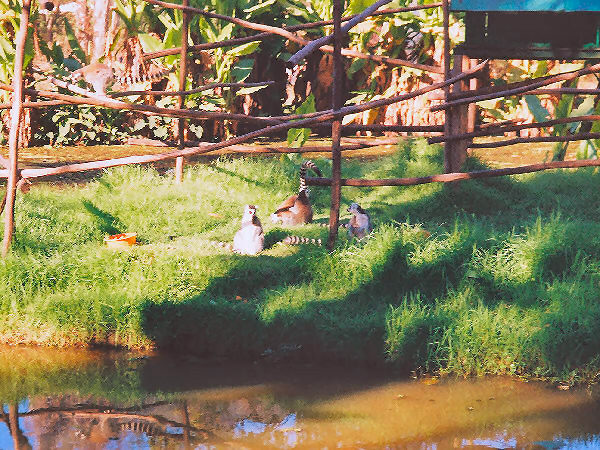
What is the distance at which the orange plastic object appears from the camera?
631 centimetres

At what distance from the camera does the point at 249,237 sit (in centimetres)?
614

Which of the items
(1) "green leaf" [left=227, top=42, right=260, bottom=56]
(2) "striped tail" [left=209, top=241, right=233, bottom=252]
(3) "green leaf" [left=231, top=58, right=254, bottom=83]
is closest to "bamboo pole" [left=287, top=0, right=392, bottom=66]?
(2) "striped tail" [left=209, top=241, right=233, bottom=252]

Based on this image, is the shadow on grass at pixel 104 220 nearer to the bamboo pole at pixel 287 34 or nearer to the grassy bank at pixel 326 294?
the grassy bank at pixel 326 294

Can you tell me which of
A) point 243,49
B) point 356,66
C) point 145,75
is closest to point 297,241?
point 243,49

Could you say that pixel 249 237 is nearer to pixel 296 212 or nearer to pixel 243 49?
pixel 296 212

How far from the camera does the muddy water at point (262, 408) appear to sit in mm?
4090

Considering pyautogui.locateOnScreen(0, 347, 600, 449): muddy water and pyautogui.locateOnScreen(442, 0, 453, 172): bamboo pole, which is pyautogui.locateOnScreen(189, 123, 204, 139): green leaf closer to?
pyautogui.locateOnScreen(442, 0, 453, 172): bamboo pole

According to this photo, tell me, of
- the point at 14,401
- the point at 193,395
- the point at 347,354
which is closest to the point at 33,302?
the point at 14,401

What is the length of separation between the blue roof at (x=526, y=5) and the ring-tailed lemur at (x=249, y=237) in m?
2.18

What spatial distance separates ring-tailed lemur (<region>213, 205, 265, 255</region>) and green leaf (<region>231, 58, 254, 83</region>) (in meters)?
5.97

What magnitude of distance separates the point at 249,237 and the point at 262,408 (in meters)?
1.86

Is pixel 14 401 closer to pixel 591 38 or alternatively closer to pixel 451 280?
pixel 451 280

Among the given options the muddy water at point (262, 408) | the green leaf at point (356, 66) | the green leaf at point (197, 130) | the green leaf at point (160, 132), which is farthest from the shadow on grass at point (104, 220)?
the green leaf at point (356, 66)

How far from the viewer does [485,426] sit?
167 inches
